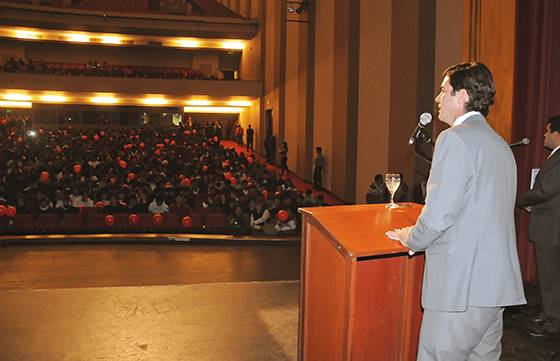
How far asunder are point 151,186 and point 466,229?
10243 mm

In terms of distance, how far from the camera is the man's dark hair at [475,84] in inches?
83.9

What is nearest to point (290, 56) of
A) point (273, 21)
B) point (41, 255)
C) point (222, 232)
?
A: point (273, 21)

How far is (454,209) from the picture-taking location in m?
2.03

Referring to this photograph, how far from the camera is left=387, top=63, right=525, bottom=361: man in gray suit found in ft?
6.69

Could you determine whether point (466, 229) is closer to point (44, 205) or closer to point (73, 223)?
point (73, 223)

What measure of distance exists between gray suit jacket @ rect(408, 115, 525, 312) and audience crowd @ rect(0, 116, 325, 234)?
692cm

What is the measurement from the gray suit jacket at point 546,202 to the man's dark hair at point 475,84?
7.61 ft

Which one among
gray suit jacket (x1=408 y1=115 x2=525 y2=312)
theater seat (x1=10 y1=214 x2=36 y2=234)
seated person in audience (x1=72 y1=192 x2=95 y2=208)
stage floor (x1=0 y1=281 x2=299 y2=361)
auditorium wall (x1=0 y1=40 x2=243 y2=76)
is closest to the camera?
gray suit jacket (x1=408 y1=115 x2=525 y2=312)

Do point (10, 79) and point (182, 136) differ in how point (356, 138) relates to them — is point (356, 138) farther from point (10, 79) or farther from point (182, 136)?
point (10, 79)

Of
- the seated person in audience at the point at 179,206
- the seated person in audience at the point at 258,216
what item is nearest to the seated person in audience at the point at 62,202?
the seated person in audience at the point at 179,206

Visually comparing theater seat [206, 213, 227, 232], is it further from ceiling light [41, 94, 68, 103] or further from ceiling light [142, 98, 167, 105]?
ceiling light [41, 94, 68, 103]

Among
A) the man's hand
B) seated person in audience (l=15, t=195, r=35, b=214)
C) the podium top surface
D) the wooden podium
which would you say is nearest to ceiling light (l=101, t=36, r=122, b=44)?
seated person in audience (l=15, t=195, r=35, b=214)

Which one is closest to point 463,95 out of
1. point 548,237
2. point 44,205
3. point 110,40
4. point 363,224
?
point 363,224

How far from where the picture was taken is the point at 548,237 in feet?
13.7
